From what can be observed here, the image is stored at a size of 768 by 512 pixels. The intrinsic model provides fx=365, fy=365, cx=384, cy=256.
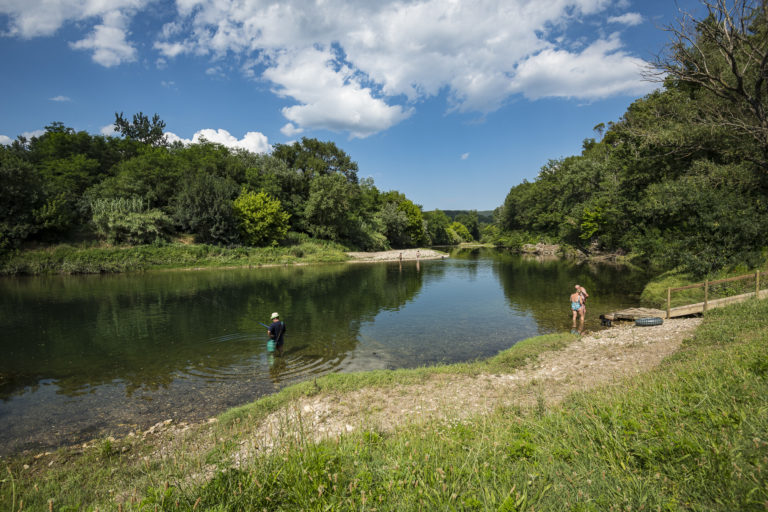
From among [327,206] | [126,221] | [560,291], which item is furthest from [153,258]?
[560,291]

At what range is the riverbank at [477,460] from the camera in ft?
10.3

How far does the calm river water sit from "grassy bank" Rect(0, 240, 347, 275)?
599 centimetres

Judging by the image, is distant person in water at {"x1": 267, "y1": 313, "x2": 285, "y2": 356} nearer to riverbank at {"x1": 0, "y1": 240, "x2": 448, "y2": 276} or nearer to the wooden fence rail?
the wooden fence rail

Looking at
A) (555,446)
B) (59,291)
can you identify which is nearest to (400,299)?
(555,446)

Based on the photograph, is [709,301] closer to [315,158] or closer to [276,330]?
[276,330]

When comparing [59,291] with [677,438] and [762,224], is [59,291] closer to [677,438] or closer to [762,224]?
[677,438]

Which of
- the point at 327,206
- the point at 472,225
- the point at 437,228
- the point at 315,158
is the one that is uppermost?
the point at 315,158

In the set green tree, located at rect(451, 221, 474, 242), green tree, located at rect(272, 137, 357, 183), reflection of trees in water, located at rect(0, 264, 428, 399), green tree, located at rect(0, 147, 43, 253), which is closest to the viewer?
reflection of trees in water, located at rect(0, 264, 428, 399)

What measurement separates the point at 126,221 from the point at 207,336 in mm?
38551

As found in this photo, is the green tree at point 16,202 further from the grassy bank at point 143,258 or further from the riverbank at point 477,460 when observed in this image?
the riverbank at point 477,460

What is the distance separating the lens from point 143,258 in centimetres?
4438

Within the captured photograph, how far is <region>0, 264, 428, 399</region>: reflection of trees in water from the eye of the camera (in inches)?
508

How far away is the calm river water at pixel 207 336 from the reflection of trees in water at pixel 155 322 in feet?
0.26

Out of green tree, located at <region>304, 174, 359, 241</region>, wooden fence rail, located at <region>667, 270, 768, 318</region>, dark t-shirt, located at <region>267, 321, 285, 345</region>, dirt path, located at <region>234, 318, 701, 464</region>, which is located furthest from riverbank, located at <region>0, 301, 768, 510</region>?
green tree, located at <region>304, 174, 359, 241</region>
